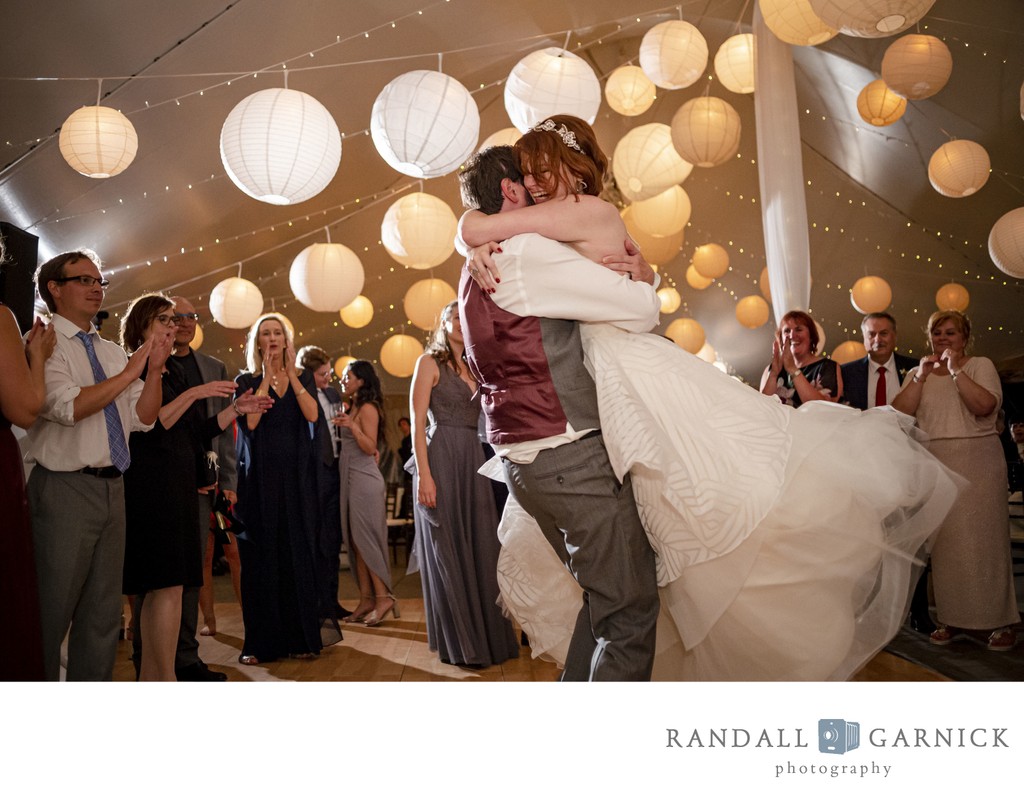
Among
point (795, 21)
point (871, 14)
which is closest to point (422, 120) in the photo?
point (795, 21)

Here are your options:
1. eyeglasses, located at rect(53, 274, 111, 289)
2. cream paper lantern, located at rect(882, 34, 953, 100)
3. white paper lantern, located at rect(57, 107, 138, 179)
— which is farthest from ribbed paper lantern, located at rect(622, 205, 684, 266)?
eyeglasses, located at rect(53, 274, 111, 289)

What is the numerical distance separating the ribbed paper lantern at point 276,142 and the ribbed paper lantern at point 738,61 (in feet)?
8.28

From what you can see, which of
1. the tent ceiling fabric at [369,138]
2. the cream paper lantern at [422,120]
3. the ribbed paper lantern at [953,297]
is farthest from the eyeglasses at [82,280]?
the ribbed paper lantern at [953,297]

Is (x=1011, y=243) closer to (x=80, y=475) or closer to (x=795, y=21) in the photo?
(x=795, y=21)

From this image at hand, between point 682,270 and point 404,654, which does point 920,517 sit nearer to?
point 404,654

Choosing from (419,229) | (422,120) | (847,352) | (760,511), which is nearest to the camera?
(760,511)

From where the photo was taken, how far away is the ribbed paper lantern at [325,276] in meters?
5.44

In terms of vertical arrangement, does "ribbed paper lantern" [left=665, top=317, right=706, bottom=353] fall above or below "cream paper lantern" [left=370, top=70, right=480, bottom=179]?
below

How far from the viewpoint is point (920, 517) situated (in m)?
1.90

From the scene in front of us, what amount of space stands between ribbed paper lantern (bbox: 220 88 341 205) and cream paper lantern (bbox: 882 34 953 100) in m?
2.71

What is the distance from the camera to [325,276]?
5434mm

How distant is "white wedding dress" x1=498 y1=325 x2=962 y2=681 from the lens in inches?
71.2

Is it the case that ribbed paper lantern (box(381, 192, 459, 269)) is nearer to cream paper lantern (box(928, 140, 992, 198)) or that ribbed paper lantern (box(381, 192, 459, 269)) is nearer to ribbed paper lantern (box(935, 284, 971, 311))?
cream paper lantern (box(928, 140, 992, 198))
